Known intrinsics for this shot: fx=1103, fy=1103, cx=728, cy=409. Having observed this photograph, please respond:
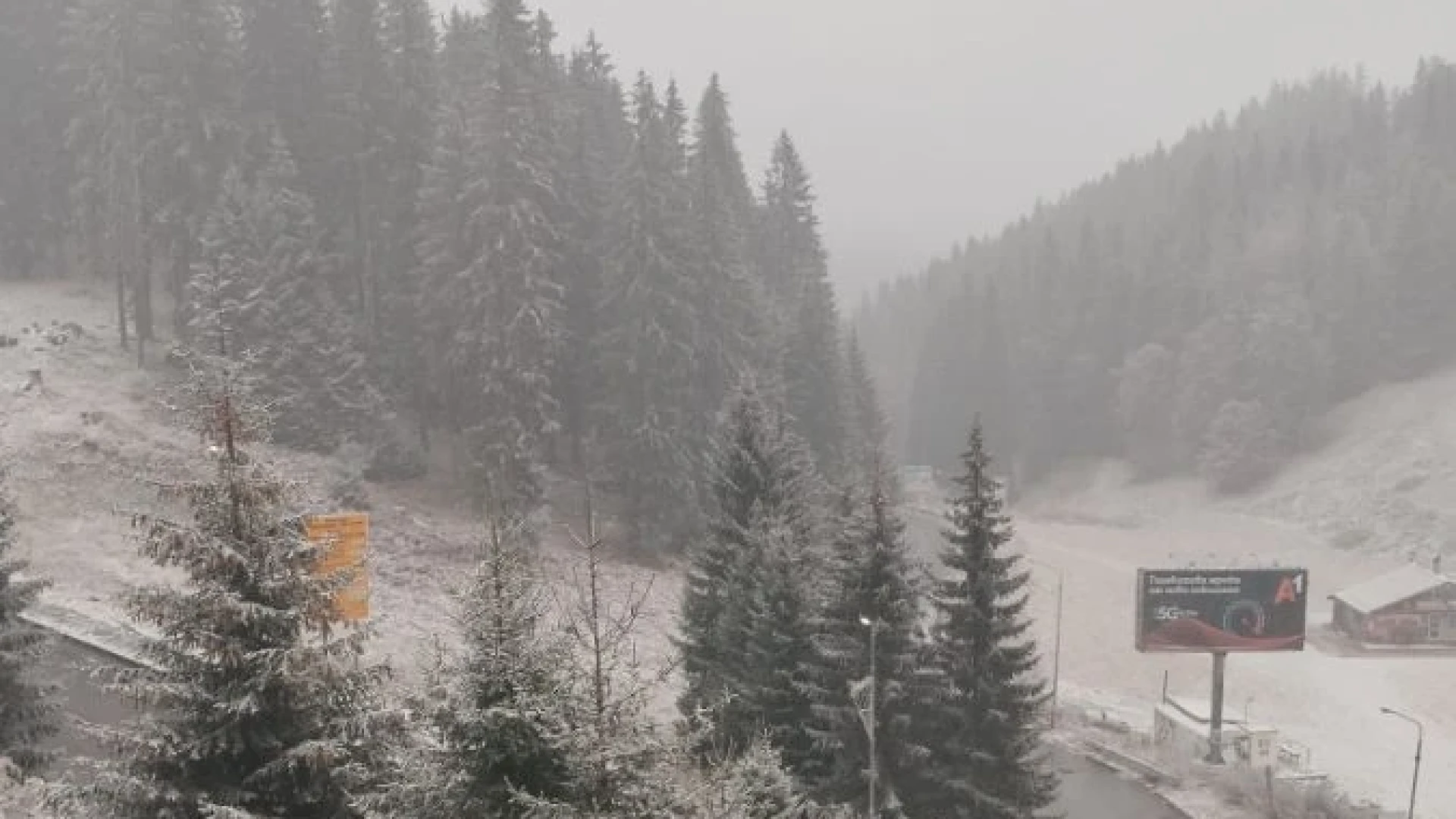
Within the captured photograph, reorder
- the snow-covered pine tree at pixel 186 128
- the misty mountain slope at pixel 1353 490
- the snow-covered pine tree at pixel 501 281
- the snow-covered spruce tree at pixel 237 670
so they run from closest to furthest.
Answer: the snow-covered spruce tree at pixel 237 670 → the snow-covered pine tree at pixel 501 281 → the snow-covered pine tree at pixel 186 128 → the misty mountain slope at pixel 1353 490

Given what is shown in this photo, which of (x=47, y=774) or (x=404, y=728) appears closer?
(x=404, y=728)

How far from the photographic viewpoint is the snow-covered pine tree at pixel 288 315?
1576 inches

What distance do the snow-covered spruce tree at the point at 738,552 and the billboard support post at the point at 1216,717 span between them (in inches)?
671

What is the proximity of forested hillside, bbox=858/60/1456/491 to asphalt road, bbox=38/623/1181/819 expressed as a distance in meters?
62.5

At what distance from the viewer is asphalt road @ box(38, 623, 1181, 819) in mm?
21797

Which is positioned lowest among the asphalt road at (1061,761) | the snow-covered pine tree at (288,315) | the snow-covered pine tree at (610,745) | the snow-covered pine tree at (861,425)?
the asphalt road at (1061,761)

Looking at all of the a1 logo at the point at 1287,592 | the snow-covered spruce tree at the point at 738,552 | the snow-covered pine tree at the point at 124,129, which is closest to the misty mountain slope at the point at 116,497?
the snow-covered spruce tree at the point at 738,552

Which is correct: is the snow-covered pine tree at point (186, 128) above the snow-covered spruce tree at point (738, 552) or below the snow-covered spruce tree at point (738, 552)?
above

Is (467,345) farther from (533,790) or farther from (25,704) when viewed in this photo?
(533,790)

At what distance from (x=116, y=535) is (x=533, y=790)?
28.3 meters

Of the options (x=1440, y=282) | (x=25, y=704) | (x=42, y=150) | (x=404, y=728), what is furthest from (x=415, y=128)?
(x=1440, y=282)

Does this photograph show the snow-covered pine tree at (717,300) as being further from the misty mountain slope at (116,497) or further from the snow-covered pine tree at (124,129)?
the snow-covered pine tree at (124,129)

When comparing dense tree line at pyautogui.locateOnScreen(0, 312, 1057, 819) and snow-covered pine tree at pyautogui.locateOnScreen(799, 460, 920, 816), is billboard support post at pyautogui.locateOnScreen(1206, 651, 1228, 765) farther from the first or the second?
dense tree line at pyautogui.locateOnScreen(0, 312, 1057, 819)

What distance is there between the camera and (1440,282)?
99.7 meters
